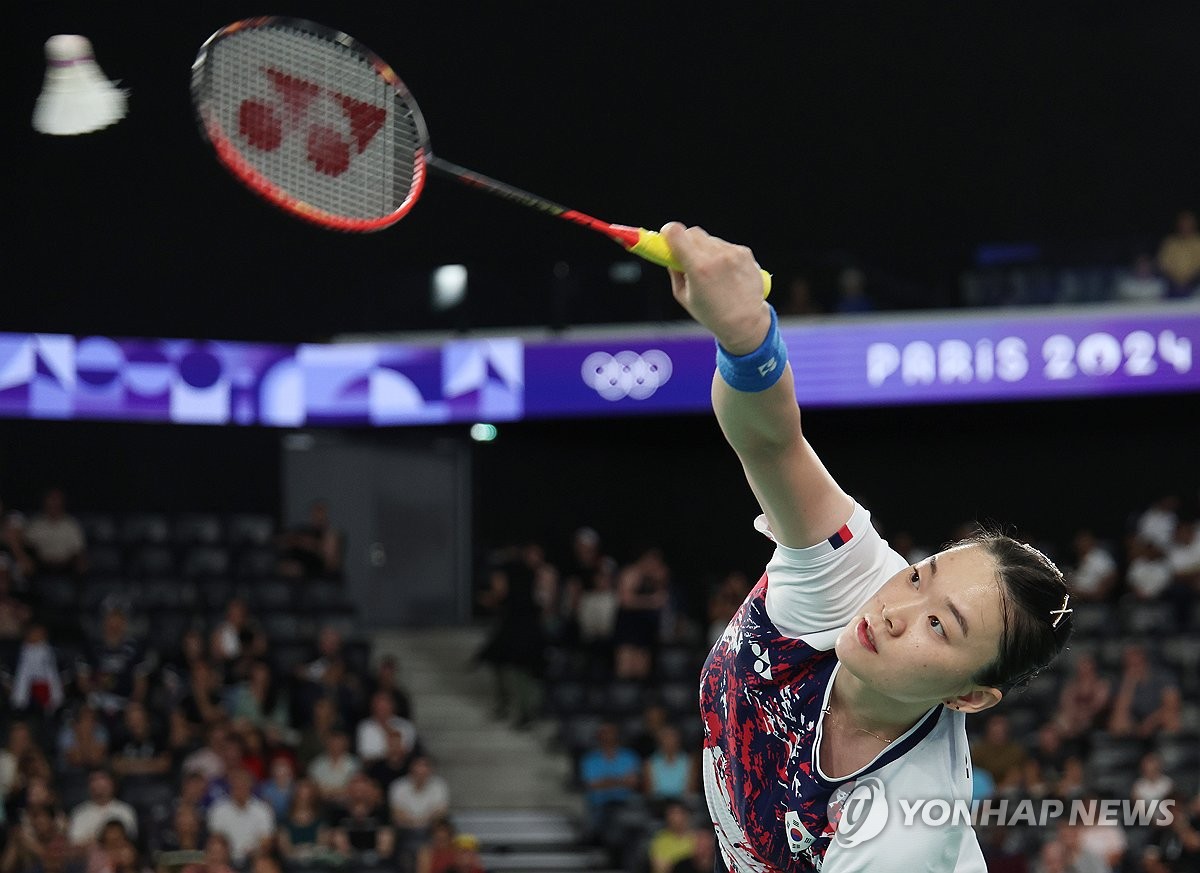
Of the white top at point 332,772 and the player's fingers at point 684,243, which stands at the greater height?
the player's fingers at point 684,243

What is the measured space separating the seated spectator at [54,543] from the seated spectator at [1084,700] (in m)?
7.58

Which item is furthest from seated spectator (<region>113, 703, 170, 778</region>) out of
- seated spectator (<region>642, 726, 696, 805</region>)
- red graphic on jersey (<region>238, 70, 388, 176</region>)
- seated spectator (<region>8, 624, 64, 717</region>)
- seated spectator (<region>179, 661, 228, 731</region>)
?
red graphic on jersey (<region>238, 70, 388, 176</region>)

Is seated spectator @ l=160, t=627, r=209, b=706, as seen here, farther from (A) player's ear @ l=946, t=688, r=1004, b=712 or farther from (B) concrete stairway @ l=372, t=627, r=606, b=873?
(A) player's ear @ l=946, t=688, r=1004, b=712

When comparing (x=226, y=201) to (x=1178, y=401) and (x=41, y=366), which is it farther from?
(x=1178, y=401)

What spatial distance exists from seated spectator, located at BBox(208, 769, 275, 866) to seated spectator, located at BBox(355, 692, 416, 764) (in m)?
1.34

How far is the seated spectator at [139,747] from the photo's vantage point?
34.8 ft

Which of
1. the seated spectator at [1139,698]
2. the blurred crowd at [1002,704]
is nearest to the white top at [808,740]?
the blurred crowd at [1002,704]

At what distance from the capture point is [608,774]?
37.4 feet

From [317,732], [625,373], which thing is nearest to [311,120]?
[317,732]

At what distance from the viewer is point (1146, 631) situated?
1263 centimetres

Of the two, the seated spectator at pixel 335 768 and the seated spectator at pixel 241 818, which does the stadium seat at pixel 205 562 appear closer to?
the seated spectator at pixel 335 768

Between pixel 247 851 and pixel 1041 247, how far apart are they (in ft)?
27.0

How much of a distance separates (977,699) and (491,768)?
11.1 metres

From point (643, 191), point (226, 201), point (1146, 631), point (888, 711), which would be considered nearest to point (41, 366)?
point (226, 201)
